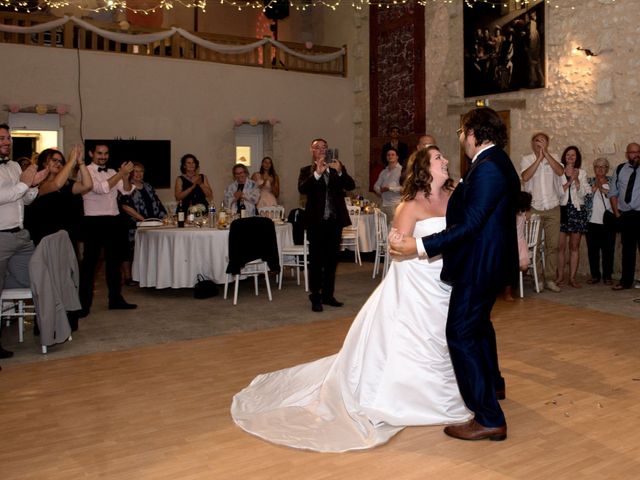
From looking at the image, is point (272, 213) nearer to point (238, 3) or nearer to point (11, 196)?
point (11, 196)

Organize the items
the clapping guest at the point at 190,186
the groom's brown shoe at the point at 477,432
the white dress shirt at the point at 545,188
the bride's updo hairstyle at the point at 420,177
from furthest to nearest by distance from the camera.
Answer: the clapping guest at the point at 190,186 < the white dress shirt at the point at 545,188 < the bride's updo hairstyle at the point at 420,177 < the groom's brown shoe at the point at 477,432

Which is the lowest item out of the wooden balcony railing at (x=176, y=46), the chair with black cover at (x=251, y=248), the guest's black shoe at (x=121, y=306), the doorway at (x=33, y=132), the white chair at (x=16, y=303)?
the guest's black shoe at (x=121, y=306)

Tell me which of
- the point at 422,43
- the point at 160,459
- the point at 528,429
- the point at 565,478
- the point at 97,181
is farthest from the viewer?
the point at 422,43

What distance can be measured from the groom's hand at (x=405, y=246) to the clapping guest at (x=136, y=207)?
18.8 ft

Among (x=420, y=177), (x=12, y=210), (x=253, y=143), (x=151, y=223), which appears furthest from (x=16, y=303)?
(x=253, y=143)

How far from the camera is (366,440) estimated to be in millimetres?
3371

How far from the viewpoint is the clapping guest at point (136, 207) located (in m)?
8.44

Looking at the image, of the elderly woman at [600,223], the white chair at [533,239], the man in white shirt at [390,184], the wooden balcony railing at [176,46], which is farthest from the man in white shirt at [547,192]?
the wooden balcony railing at [176,46]

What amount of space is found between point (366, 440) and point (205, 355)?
2.11 metres

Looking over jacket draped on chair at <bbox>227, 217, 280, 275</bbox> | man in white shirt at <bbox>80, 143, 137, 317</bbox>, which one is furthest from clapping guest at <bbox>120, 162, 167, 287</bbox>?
jacket draped on chair at <bbox>227, 217, 280, 275</bbox>

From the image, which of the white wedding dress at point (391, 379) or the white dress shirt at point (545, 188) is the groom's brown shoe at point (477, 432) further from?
the white dress shirt at point (545, 188)

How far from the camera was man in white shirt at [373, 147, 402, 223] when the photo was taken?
30.7ft

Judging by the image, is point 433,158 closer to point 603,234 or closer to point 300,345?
point 300,345

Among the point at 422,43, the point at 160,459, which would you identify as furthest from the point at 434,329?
the point at 422,43
